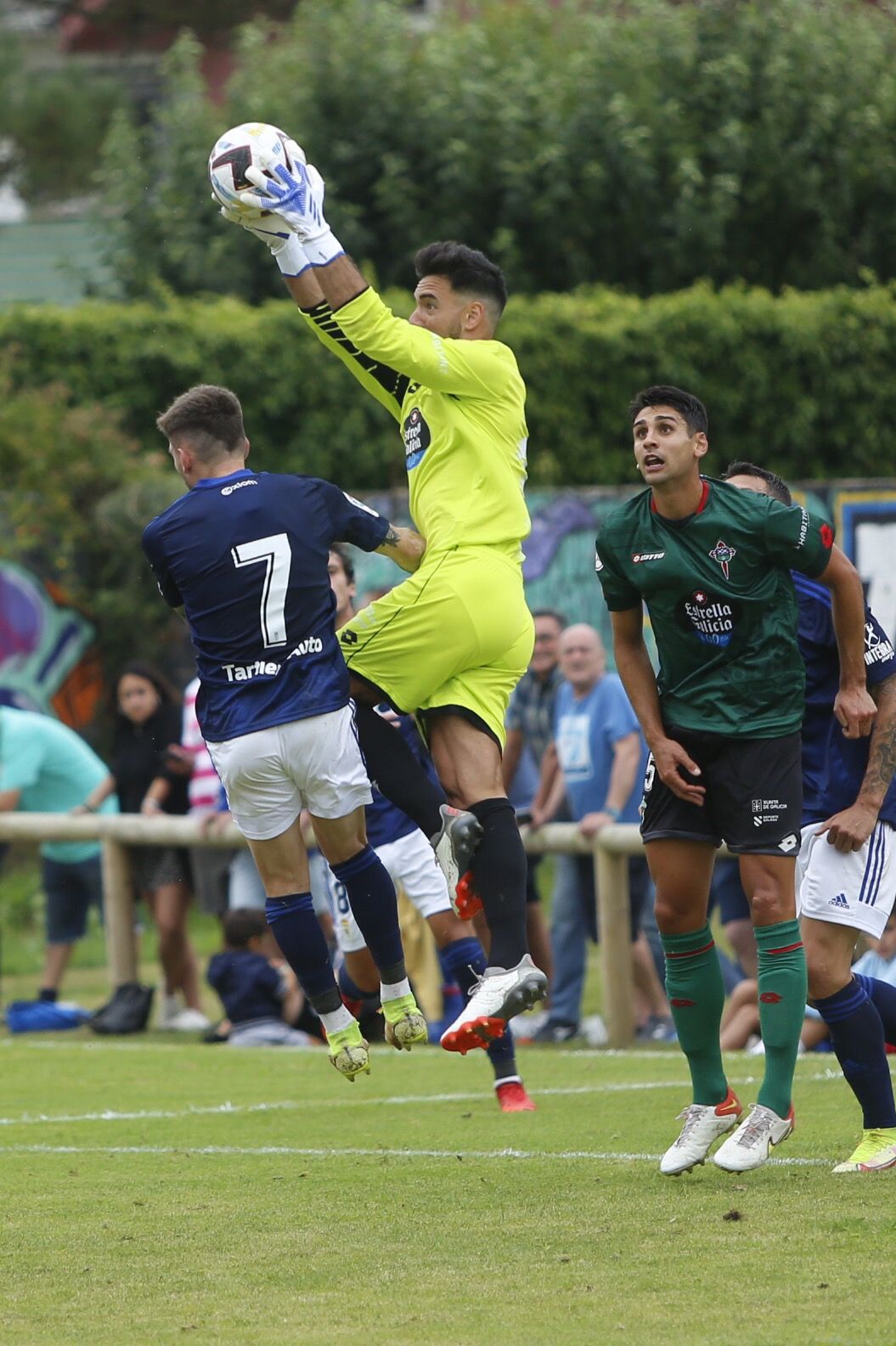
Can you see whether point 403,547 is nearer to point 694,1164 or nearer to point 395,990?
point 395,990

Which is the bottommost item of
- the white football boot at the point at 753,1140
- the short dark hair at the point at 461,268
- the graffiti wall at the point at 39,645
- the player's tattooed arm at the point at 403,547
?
the graffiti wall at the point at 39,645

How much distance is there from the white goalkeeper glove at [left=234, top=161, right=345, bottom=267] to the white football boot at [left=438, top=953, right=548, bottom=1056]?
251 cm

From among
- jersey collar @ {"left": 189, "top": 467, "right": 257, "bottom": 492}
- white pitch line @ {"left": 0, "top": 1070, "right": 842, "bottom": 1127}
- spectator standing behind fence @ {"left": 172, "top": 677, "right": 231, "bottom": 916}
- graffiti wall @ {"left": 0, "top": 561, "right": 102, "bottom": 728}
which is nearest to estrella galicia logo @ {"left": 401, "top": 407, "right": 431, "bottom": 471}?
jersey collar @ {"left": 189, "top": 467, "right": 257, "bottom": 492}

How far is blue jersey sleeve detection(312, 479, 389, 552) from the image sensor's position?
24.2 feet

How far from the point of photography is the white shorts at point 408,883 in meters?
10.3

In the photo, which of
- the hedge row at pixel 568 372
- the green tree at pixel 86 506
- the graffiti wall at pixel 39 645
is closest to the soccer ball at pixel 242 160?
the green tree at pixel 86 506

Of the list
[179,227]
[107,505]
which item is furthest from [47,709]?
[179,227]

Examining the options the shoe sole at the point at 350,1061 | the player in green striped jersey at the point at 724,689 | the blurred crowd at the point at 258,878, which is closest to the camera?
the player in green striped jersey at the point at 724,689

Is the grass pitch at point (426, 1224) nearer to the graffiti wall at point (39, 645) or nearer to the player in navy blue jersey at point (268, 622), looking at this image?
the player in navy blue jersey at point (268, 622)

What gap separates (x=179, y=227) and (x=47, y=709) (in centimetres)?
729

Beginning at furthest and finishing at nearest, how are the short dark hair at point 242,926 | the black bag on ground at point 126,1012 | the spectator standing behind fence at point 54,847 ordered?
the spectator standing behind fence at point 54,847, the black bag on ground at point 126,1012, the short dark hair at point 242,926

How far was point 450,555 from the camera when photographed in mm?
7344

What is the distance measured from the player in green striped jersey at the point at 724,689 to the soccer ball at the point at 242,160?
1479 mm

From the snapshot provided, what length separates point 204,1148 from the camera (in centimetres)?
822
